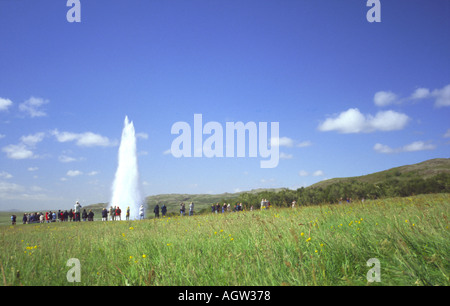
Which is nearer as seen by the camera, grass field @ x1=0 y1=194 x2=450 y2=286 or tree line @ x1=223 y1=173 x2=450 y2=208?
grass field @ x1=0 y1=194 x2=450 y2=286

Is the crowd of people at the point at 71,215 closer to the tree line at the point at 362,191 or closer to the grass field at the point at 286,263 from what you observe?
the tree line at the point at 362,191

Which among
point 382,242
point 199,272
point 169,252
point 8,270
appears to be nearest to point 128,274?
point 169,252

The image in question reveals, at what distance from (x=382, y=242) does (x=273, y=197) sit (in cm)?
3732

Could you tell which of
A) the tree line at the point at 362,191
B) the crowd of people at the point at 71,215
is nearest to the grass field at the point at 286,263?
the tree line at the point at 362,191

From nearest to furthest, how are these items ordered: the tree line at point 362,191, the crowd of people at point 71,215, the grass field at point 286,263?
the grass field at point 286,263 → the tree line at point 362,191 → the crowd of people at point 71,215

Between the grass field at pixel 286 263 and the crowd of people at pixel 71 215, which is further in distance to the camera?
the crowd of people at pixel 71 215

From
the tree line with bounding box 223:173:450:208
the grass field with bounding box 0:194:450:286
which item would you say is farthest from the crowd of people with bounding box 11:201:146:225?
the grass field with bounding box 0:194:450:286

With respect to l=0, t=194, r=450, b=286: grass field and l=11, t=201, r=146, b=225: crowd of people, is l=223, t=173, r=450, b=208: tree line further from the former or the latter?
l=0, t=194, r=450, b=286: grass field

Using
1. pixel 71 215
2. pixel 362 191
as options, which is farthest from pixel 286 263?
pixel 71 215

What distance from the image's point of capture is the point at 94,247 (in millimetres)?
7699

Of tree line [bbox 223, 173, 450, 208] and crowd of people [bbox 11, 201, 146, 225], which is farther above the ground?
tree line [bbox 223, 173, 450, 208]

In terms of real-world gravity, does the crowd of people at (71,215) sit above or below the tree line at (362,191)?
below
